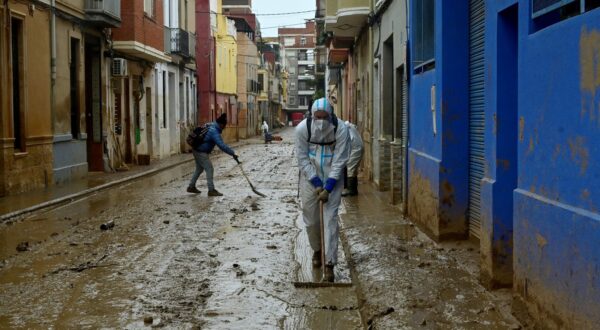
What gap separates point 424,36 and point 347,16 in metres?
8.83

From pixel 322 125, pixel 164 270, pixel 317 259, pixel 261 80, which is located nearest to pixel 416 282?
pixel 317 259

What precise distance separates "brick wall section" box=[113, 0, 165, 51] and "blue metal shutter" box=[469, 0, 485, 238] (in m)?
16.9

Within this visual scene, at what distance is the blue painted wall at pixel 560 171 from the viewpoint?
4848 mm

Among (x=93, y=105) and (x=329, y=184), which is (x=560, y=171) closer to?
(x=329, y=184)

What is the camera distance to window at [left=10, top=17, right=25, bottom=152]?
17.5 meters

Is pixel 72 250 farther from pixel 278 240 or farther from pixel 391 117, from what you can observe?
pixel 391 117

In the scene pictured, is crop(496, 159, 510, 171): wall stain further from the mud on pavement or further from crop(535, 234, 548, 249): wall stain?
the mud on pavement

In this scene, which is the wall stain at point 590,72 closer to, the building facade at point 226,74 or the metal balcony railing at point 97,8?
the metal balcony railing at point 97,8

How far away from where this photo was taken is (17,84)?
17594mm

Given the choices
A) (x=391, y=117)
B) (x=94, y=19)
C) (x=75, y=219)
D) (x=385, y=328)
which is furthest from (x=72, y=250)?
(x=94, y=19)

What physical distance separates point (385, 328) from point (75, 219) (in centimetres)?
816

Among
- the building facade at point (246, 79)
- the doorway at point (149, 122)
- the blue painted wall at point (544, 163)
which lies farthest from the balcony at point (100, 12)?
the building facade at point (246, 79)

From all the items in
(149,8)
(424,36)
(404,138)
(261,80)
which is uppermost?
(261,80)

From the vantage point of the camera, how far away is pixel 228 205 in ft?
48.9
